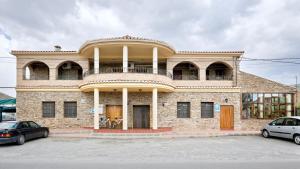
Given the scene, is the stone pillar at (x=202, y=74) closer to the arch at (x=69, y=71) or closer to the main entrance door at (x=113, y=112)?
the main entrance door at (x=113, y=112)

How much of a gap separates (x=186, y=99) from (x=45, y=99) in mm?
11615

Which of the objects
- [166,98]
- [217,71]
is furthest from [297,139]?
[166,98]

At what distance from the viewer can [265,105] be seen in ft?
54.1

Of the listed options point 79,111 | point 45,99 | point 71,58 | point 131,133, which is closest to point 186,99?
point 131,133

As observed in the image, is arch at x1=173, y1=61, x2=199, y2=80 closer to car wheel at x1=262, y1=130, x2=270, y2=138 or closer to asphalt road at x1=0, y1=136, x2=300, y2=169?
car wheel at x1=262, y1=130, x2=270, y2=138

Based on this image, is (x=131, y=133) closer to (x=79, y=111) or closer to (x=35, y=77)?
(x=79, y=111)

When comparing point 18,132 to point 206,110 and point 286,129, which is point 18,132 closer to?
point 206,110

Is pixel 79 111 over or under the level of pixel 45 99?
under

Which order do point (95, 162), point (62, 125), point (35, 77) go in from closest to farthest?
point (95, 162) → point (62, 125) → point (35, 77)

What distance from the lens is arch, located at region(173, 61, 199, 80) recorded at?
1741 cm

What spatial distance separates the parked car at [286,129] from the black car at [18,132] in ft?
49.9

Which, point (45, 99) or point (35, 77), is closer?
point (45, 99)

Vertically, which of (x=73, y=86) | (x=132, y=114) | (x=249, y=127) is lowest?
(x=249, y=127)

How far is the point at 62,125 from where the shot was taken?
1590 centimetres
